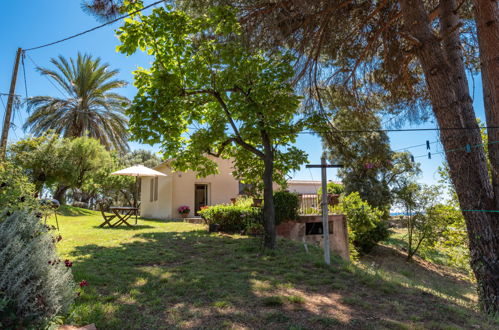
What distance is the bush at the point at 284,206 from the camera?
9.77 meters

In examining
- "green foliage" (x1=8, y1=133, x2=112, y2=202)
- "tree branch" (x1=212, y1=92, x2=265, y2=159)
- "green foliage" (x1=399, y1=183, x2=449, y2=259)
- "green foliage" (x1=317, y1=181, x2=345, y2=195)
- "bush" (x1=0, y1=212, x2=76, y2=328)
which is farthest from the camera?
"green foliage" (x1=317, y1=181, x2=345, y2=195)

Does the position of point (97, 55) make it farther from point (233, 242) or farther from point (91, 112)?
point (233, 242)

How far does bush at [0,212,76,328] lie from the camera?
2164mm

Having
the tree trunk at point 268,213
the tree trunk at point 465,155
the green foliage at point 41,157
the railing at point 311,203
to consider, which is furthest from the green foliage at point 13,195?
the green foliage at point 41,157

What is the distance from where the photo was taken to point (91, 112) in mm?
19172

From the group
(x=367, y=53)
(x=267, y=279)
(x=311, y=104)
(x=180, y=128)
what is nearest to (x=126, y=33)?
(x=180, y=128)

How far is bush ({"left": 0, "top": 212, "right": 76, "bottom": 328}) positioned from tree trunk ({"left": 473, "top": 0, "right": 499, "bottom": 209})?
6075 millimetres

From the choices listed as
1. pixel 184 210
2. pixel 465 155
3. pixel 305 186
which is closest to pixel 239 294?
pixel 465 155

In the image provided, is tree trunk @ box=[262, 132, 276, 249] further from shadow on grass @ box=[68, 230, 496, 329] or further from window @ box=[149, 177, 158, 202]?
window @ box=[149, 177, 158, 202]

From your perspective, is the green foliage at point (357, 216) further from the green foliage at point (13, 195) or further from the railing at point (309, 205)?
the green foliage at point (13, 195)

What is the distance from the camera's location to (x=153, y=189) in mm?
19516

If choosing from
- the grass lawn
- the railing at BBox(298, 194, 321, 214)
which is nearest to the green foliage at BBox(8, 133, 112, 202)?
the grass lawn

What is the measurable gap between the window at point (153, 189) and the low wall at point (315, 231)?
11.3 m

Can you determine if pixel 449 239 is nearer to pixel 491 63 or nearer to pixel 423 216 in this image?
pixel 423 216
